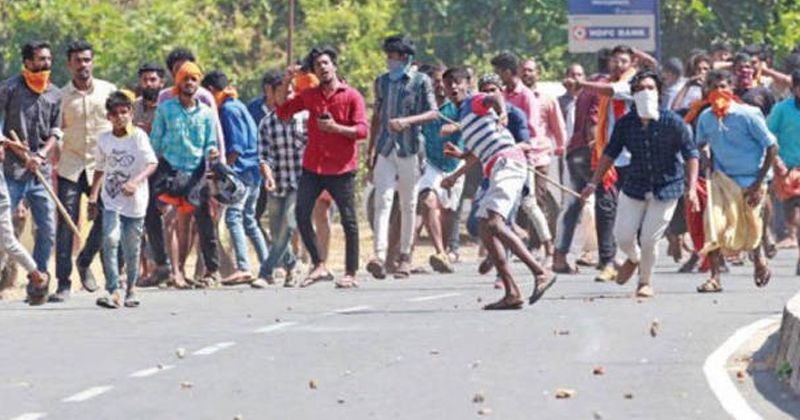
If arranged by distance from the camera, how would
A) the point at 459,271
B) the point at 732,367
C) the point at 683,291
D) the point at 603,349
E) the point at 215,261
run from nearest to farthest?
the point at 732,367
the point at 603,349
the point at 683,291
the point at 215,261
the point at 459,271

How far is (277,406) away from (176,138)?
9.74m

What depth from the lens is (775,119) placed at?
78.9 ft

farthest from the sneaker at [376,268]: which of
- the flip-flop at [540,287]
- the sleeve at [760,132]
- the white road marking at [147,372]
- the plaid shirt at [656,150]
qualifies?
the white road marking at [147,372]

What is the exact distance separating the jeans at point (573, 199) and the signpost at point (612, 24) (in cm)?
1075

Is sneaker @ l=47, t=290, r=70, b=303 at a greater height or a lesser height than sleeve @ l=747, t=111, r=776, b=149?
lesser

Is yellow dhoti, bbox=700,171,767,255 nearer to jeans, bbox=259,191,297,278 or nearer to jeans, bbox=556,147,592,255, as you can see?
jeans, bbox=556,147,592,255

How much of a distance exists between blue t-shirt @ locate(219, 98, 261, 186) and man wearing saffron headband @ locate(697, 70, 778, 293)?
3891 mm

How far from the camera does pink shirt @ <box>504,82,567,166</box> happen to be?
79.8 ft

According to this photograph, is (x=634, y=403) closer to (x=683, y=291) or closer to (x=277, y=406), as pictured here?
(x=277, y=406)

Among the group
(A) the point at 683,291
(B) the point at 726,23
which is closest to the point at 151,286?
(A) the point at 683,291

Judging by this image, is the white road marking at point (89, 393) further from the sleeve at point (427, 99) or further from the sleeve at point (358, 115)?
the sleeve at point (427, 99)

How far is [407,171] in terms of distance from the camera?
2422 cm

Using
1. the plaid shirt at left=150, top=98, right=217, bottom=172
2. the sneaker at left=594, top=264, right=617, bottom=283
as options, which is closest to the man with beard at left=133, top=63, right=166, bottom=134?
the plaid shirt at left=150, top=98, right=217, bottom=172

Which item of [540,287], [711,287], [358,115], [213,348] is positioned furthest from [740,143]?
[213,348]
